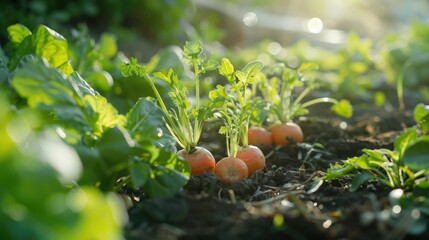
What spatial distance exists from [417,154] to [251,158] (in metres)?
0.79

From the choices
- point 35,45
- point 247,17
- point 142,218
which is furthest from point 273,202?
point 247,17

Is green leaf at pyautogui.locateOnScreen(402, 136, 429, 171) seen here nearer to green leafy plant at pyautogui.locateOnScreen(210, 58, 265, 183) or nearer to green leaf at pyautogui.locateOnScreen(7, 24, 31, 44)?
green leafy plant at pyautogui.locateOnScreen(210, 58, 265, 183)

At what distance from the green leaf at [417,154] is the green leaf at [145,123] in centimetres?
82

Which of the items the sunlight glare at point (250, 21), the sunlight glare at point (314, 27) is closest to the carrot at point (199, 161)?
the sunlight glare at point (250, 21)

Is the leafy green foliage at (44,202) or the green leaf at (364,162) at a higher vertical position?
the leafy green foliage at (44,202)

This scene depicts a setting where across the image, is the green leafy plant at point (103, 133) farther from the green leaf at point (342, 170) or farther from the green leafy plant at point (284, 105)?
the green leafy plant at point (284, 105)

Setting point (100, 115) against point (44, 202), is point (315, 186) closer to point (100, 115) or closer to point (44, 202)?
point (100, 115)

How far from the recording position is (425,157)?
207cm

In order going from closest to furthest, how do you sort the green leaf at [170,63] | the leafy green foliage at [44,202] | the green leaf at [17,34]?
1. the leafy green foliage at [44,202]
2. the green leaf at [17,34]
3. the green leaf at [170,63]

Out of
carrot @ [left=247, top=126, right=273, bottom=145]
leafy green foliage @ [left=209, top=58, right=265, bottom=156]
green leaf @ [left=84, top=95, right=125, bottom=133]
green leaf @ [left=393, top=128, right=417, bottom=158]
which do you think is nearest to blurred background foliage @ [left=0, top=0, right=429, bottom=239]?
green leaf @ [left=84, top=95, right=125, bottom=133]

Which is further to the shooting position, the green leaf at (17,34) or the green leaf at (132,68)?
the green leaf at (17,34)

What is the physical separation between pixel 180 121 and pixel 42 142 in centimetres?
133

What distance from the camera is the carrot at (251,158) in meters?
2.68

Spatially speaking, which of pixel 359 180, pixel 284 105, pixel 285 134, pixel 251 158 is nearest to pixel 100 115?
pixel 251 158
